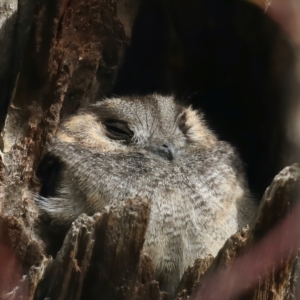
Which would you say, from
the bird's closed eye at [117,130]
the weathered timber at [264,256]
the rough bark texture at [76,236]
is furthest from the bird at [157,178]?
the weathered timber at [264,256]

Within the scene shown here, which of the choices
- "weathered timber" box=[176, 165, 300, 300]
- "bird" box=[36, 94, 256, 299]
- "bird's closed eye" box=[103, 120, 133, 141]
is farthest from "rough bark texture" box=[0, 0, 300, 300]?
"bird's closed eye" box=[103, 120, 133, 141]

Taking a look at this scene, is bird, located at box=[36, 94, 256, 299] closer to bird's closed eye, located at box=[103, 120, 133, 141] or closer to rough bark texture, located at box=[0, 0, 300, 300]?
bird's closed eye, located at box=[103, 120, 133, 141]

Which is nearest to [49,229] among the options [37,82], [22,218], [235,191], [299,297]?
[22,218]

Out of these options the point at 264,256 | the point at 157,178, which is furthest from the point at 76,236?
the point at 157,178

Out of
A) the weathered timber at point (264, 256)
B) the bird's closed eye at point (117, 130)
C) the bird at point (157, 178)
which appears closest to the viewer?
the weathered timber at point (264, 256)

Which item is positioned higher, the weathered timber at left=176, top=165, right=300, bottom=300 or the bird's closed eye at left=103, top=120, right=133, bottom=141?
the bird's closed eye at left=103, top=120, right=133, bottom=141

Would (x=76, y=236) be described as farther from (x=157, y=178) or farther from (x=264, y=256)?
(x=157, y=178)

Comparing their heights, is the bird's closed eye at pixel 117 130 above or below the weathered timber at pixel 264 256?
above

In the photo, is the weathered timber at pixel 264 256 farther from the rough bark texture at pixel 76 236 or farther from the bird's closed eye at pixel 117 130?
the bird's closed eye at pixel 117 130
